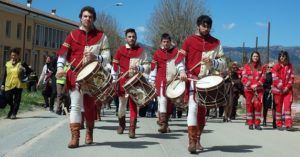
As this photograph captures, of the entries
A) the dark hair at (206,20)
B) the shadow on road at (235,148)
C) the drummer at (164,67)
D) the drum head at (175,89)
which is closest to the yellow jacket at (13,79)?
the drummer at (164,67)

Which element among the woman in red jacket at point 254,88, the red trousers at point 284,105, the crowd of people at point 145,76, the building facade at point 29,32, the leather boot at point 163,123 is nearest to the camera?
the crowd of people at point 145,76

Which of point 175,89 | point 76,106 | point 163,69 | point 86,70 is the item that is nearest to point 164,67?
point 163,69

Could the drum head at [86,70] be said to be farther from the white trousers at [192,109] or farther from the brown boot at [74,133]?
the white trousers at [192,109]

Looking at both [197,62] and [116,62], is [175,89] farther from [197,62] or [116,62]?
[197,62]

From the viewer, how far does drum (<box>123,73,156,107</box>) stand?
1000 cm

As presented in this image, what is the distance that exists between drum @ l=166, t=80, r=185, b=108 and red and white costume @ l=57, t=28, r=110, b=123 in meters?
1.85

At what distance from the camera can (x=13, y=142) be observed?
920 cm

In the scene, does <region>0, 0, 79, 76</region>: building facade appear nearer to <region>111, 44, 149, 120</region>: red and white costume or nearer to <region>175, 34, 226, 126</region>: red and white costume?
<region>111, 44, 149, 120</region>: red and white costume

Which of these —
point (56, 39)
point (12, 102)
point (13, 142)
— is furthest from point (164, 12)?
point (13, 142)

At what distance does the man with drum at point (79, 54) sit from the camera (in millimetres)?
8469

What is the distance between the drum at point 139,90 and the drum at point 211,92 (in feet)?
6.33

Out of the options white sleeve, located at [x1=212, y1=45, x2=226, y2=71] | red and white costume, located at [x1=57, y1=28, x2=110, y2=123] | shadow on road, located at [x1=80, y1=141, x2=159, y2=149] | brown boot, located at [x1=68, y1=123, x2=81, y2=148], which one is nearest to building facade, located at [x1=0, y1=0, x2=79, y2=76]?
shadow on road, located at [x1=80, y1=141, x2=159, y2=149]

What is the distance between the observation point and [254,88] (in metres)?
13.2

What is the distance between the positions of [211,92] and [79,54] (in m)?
2.24
